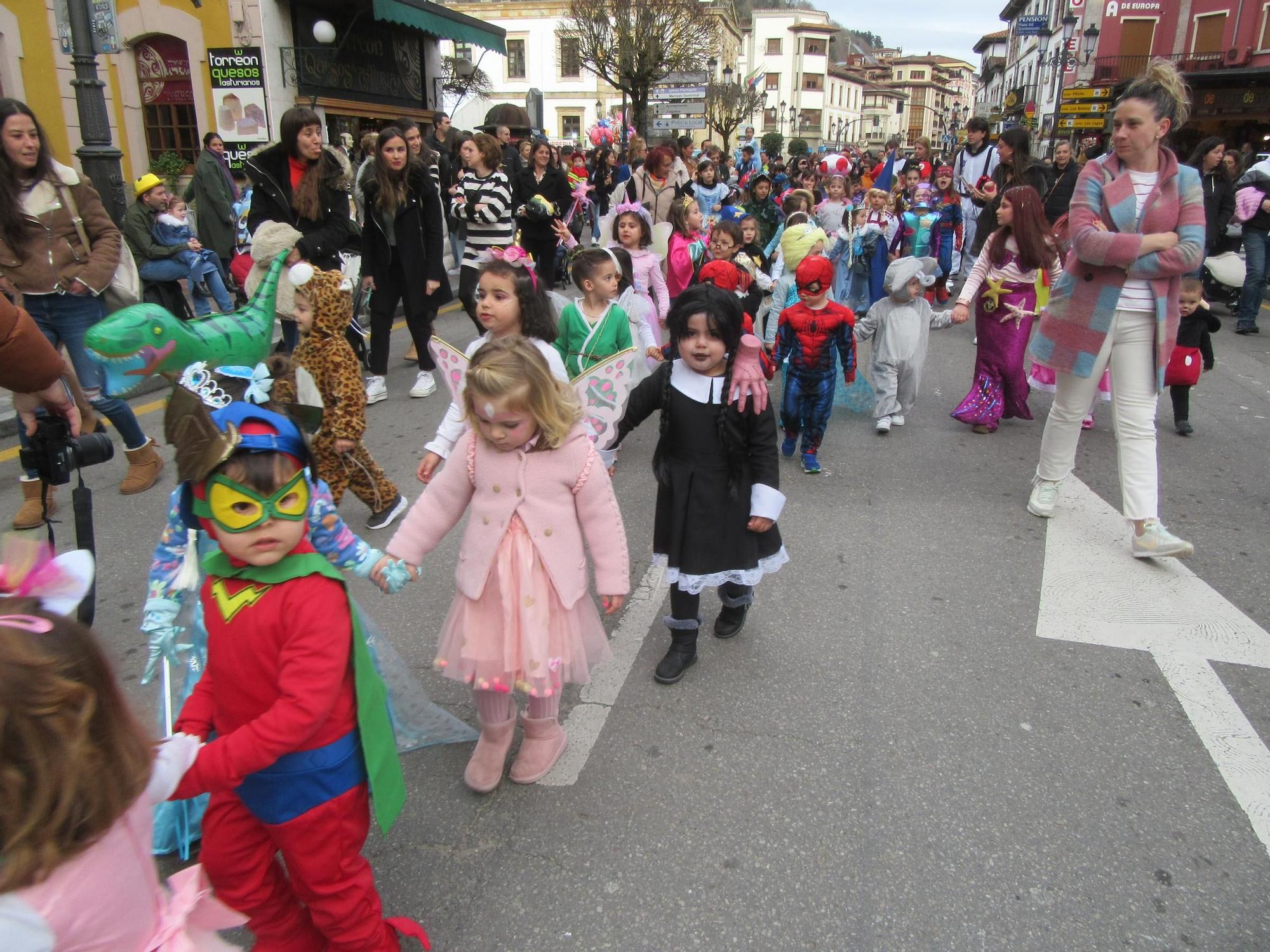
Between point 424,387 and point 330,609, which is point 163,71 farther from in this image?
point 330,609

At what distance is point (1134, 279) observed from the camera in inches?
162

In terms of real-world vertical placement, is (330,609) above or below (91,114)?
below

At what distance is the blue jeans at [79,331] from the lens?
180 inches

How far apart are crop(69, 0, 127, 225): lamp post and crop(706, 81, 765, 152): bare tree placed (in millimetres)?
43417

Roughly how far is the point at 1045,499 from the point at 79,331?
541 centimetres

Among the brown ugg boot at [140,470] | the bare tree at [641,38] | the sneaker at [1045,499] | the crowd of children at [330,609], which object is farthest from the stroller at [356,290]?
the bare tree at [641,38]

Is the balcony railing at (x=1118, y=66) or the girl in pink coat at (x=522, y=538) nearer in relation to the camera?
the girl in pink coat at (x=522, y=538)

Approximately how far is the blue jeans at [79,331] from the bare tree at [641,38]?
80.5ft

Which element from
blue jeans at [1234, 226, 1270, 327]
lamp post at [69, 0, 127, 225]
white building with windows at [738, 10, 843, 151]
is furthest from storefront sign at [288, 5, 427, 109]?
white building with windows at [738, 10, 843, 151]

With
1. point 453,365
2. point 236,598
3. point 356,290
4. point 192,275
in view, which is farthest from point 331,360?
point 192,275

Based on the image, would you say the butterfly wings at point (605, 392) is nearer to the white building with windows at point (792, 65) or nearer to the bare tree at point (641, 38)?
the bare tree at point (641, 38)

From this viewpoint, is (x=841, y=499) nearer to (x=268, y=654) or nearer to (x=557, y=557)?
(x=557, y=557)

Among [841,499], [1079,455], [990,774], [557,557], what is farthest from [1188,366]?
[557,557]

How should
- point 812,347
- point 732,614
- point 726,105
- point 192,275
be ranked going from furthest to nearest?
point 726,105, point 192,275, point 812,347, point 732,614
